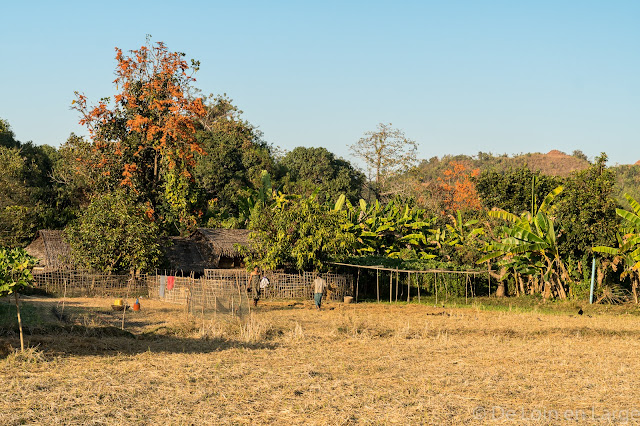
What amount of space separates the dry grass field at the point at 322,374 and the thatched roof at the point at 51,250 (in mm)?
13152

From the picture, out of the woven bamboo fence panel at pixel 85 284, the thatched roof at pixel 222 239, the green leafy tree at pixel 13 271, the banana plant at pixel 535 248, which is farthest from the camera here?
the thatched roof at pixel 222 239

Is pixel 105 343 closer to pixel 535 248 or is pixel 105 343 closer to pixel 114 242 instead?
Answer: pixel 114 242

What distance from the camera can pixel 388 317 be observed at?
20.9m

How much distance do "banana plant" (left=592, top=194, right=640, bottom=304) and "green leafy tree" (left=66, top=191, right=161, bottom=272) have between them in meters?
17.8

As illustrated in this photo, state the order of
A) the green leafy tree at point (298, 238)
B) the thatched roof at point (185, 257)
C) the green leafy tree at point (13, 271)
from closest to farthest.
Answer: the green leafy tree at point (13, 271), the green leafy tree at point (298, 238), the thatched roof at point (185, 257)

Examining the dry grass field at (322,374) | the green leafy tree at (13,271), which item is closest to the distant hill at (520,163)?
the dry grass field at (322,374)

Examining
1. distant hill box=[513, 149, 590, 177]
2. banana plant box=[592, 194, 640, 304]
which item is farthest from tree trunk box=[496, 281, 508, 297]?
distant hill box=[513, 149, 590, 177]

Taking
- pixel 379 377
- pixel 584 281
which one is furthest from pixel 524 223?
pixel 379 377

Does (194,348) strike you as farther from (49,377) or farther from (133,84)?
(133,84)

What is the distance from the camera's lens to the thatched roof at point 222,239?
109 feet

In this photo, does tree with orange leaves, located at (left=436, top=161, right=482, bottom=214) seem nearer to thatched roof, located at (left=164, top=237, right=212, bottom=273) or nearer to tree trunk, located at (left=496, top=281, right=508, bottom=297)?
tree trunk, located at (left=496, top=281, right=508, bottom=297)

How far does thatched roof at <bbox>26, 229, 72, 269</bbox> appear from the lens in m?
29.9

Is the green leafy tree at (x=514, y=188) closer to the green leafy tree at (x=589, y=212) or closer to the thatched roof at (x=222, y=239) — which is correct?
the green leafy tree at (x=589, y=212)

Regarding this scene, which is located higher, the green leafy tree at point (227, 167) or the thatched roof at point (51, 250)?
the green leafy tree at point (227, 167)
